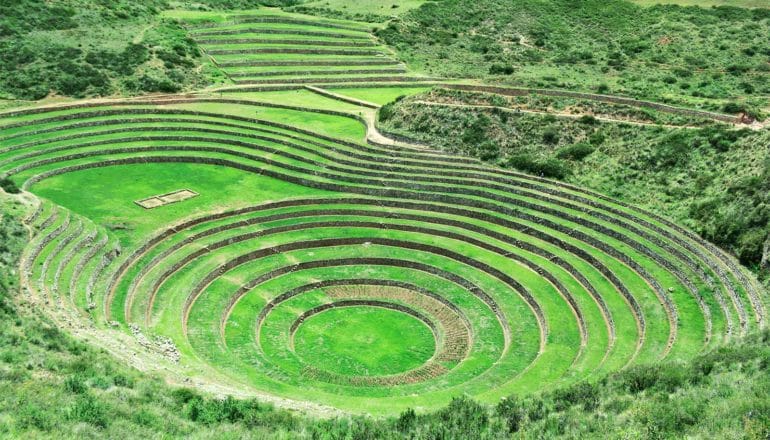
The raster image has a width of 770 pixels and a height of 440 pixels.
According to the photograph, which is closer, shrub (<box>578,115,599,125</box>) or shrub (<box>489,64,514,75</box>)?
shrub (<box>578,115,599,125</box>)

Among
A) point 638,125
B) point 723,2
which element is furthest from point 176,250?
point 723,2

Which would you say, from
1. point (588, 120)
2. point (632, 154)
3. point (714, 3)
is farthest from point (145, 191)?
point (714, 3)

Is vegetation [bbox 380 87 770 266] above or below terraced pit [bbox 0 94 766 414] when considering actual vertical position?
above

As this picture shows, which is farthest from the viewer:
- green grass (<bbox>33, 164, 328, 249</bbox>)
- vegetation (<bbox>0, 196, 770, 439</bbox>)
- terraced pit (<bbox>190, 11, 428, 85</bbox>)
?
terraced pit (<bbox>190, 11, 428, 85</bbox>)

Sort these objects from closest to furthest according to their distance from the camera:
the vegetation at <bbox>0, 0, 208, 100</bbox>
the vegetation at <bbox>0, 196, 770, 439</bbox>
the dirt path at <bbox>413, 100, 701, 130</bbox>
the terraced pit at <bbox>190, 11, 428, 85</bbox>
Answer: the vegetation at <bbox>0, 196, 770, 439</bbox> → the dirt path at <bbox>413, 100, 701, 130</bbox> → the vegetation at <bbox>0, 0, 208, 100</bbox> → the terraced pit at <bbox>190, 11, 428, 85</bbox>

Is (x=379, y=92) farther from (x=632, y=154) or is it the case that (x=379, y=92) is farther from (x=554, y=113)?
(x=632, y=154)

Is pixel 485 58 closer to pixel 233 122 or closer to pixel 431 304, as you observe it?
pixel 233 122

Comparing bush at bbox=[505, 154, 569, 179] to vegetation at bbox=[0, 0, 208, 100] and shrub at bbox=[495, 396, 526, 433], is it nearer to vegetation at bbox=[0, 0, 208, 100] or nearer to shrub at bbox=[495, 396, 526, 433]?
shrub at bbox=[495, 396, 526, 433]

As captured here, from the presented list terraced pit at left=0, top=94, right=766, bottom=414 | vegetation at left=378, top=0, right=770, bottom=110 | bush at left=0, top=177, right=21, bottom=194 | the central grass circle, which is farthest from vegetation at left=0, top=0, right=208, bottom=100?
the central grass circle
